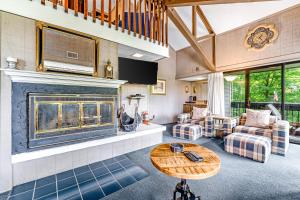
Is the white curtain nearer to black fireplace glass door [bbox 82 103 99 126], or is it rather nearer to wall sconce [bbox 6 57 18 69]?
black fireplace glass door [bbox 82 103 99 126]

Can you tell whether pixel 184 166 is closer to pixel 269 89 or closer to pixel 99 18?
pixel 99 18

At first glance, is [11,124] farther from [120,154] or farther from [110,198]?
[120,154]

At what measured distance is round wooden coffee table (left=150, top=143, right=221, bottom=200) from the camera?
1.13 meters

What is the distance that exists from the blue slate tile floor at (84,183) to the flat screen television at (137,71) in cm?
225

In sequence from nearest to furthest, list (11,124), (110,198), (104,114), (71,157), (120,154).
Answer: (110,198) → (11,124) → (71,157) → (104,114) → (120,154)

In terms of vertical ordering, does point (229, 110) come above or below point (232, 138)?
above

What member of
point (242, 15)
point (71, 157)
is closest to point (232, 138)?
point (71, 157)

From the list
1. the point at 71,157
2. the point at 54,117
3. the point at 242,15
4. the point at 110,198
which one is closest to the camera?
the point at 110,198

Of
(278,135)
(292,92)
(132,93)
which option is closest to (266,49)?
(292,92)

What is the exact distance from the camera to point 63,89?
83.4 inches

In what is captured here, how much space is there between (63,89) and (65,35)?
84 cm

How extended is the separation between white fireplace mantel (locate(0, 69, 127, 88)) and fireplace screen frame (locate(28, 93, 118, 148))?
0.61 feet

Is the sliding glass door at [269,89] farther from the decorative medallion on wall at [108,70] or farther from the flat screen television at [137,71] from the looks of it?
the decorative medallion on wall at [108,70]

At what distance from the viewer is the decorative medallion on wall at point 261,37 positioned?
3.61 meters
